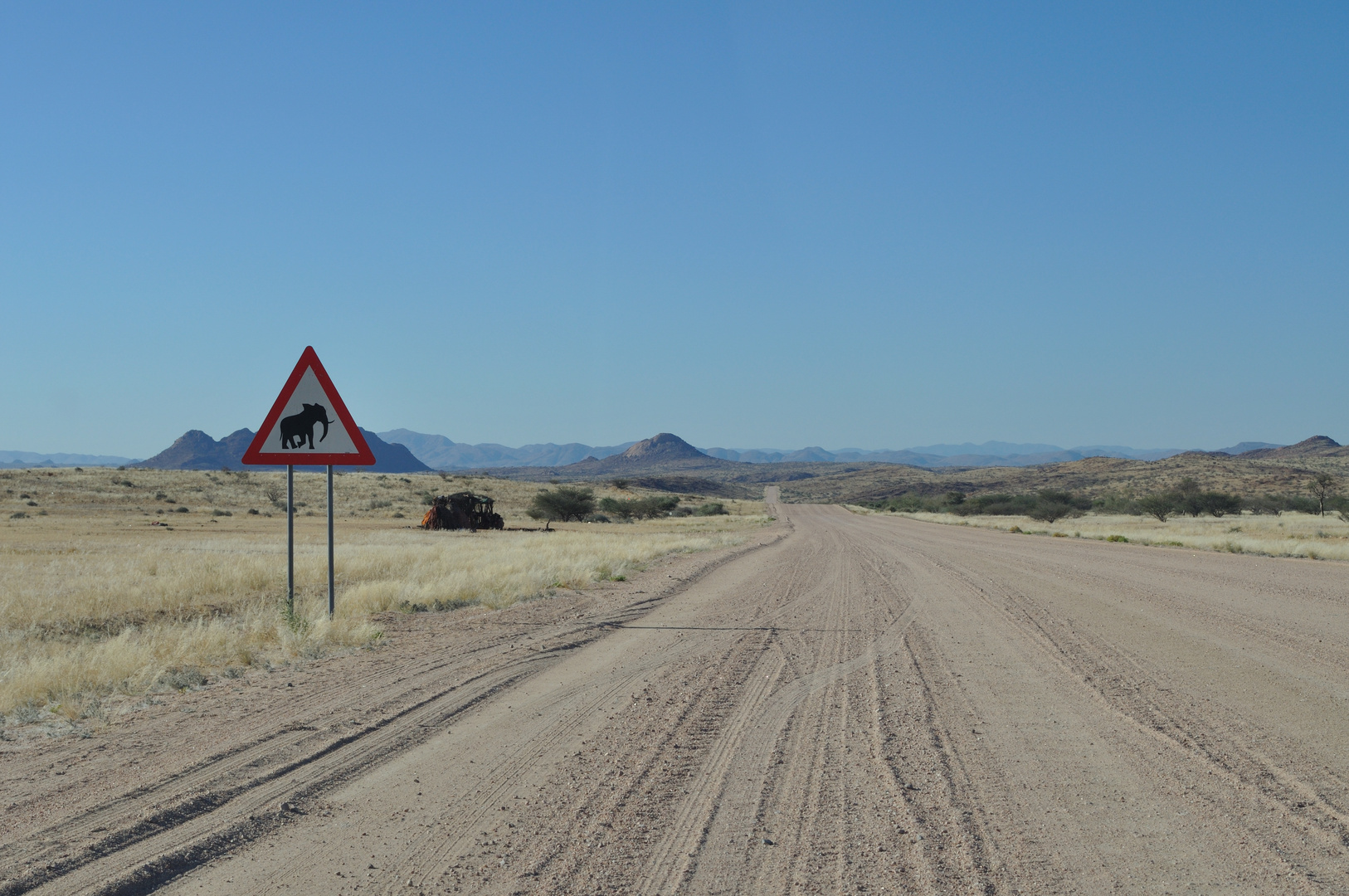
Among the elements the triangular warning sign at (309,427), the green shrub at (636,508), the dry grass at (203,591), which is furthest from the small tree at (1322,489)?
the triangular warning sign at (309,427)

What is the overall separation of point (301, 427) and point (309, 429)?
2.9 inches

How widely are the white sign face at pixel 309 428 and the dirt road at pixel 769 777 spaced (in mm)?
2348

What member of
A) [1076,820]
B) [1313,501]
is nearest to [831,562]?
[1076,820]

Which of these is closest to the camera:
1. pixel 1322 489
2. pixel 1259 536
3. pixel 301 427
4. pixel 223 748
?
pixel 223 748

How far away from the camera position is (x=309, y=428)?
29.5 feet

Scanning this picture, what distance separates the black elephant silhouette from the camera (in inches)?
351

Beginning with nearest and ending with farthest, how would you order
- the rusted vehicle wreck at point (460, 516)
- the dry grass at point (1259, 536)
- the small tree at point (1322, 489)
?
the dry grass at point (1259, 536)
the rusted vehicle wreck at point (460, 516)
the small tree at point (1322, 489)

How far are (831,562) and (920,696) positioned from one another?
45.8 feet

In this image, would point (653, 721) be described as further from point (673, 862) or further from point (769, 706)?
point (673, 862)

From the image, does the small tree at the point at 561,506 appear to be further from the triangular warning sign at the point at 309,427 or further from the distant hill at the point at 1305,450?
the distant hill at the point at 1305,450

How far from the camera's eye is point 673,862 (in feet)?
12.1

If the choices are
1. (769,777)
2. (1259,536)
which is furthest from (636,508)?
(769,777)

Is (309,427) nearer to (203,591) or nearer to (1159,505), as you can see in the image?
(203,591)

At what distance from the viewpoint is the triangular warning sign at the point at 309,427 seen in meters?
8.88
